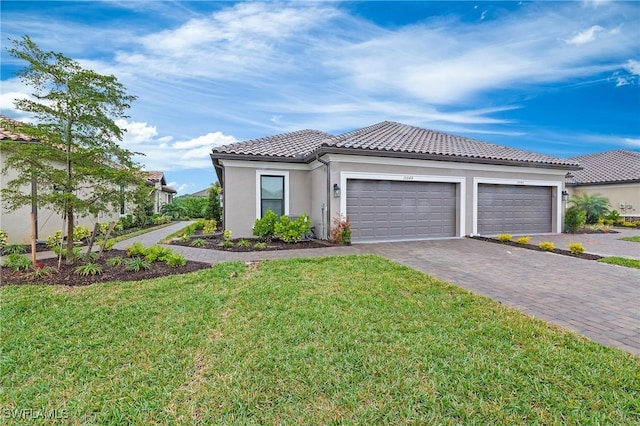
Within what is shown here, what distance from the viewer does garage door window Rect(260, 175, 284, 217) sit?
12469mm

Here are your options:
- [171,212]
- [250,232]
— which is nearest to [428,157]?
[250,232]

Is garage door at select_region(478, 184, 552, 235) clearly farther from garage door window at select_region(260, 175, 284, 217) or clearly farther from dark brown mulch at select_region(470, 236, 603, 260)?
garage door window at select_region(260, 175, 284, 217)

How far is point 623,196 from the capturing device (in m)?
19.2

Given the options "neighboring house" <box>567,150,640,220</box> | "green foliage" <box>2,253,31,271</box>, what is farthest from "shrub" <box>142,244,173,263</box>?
"neighboring house" <box>567,150,640,220</box>

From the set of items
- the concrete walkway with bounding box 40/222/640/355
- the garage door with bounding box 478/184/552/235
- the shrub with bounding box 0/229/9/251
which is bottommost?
the concrete walkway with bounding box 40/222/640/355

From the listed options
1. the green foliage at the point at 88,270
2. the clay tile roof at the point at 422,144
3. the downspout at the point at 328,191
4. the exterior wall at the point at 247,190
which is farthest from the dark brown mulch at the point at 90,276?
the clay tile roof at the point at 422,144

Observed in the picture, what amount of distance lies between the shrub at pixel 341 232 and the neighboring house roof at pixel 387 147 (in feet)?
7.97

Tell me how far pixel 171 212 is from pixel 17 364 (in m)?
27.8

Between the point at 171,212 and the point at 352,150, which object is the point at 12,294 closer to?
the point at 352,150

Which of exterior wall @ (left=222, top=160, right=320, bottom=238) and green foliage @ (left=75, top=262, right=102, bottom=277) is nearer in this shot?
green foliage @ (left=75, top=262, right=102, bottom=277)

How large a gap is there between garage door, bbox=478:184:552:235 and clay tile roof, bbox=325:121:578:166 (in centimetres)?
134

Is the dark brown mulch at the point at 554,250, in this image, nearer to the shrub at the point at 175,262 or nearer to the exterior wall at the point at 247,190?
the exterior wall at the point at 247,190

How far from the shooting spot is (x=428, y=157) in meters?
11.8

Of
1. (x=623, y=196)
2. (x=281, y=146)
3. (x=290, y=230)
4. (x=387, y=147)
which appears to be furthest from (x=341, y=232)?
(x=623, y=196)
